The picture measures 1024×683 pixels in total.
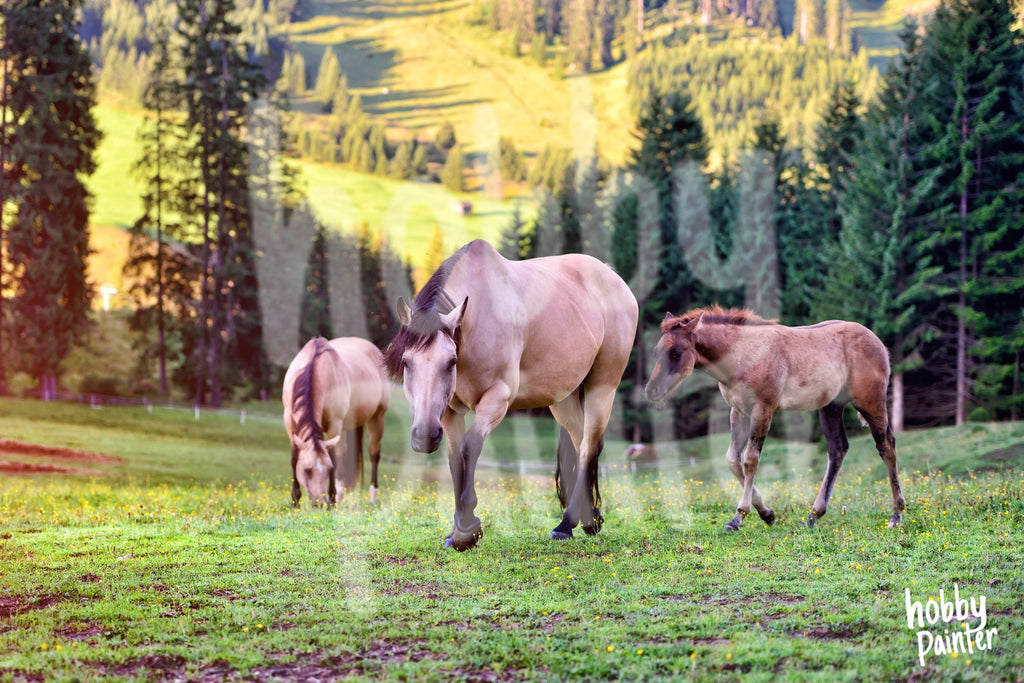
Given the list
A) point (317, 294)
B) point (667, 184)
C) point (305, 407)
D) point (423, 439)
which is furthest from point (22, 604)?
point (317, 294)

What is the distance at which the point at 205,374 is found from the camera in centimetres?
4488

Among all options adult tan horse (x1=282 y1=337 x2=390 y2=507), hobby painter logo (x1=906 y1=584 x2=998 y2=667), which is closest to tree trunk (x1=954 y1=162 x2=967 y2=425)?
adult tan horse (x1=282 y1=337 x2=390 y2=507)

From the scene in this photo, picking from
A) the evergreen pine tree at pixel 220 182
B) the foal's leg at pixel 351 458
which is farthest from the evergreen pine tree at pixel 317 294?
the foal's leg at pixel 351 458

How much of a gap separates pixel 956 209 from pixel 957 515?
3089 cm

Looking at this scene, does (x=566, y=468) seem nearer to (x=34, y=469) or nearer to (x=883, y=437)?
(x=883, y=437)

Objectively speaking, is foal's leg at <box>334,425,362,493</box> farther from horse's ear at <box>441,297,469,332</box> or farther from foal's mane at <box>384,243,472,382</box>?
horse's ear at <box>441,297,469,332</box>

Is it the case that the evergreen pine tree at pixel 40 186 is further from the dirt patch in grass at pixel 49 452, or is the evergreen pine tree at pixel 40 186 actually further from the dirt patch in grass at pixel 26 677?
the dirt patch in grass at pixel 26 677

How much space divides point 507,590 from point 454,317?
2522 mm

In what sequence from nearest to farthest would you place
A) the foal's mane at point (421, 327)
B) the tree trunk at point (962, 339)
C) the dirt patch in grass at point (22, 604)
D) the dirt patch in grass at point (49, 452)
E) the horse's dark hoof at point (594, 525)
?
the dirt patch in grass at point (22, 604)
the foal's mane at point (421, 327)
the horse's dark hoof at point (594, 525)
the dirt patch in grass at point (49, 452)
the tree trunk at point (962, 339)

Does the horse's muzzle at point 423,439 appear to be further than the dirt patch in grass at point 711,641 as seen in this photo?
Yes

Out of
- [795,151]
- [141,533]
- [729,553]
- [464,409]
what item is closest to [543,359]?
[464,409]

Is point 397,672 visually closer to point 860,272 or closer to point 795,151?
point 860,272

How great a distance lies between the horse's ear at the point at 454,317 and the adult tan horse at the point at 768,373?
3540 millimetres

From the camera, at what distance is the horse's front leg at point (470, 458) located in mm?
7910
